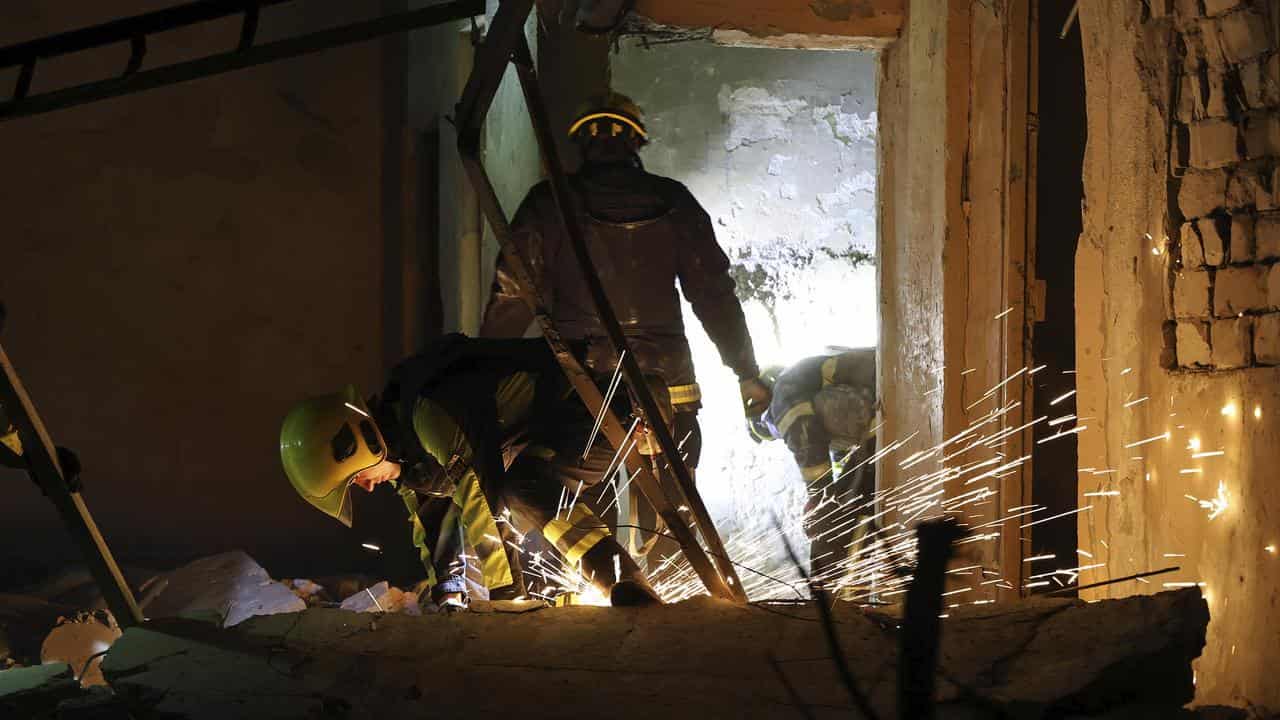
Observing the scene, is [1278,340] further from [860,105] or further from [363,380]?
[363,380]

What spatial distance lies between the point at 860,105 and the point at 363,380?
3528mm

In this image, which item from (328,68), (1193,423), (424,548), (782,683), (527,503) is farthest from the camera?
(328,68)

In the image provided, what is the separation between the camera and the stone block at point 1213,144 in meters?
2.49

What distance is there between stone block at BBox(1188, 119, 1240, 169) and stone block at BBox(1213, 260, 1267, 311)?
10.9 inches

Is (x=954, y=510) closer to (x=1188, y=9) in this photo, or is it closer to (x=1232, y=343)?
(x=1232, y=343)

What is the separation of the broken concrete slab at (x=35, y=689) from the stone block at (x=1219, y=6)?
10.7 ft

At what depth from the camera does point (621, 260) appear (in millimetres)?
4242

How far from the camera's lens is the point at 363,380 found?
619 centimetres

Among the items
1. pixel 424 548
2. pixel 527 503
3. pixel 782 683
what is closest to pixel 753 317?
pixel 424 548

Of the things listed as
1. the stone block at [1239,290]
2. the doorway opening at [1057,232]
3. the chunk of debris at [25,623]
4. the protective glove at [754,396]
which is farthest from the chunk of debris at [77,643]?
the stone block at [1239,290]

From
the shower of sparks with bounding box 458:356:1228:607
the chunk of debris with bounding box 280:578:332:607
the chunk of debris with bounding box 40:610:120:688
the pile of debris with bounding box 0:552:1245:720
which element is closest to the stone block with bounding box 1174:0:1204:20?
the shower of sparks with bounding box 458:356:1228:607

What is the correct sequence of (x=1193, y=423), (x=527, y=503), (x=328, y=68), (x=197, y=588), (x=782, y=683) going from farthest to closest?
(x=328, y=68) → (x=197, y=588) → (x=527, y=503) → (x=1193, y=423) → (x=782, y=683)

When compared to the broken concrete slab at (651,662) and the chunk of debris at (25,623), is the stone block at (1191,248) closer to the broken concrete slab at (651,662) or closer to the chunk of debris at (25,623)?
the broken concrete slab at (651,662)

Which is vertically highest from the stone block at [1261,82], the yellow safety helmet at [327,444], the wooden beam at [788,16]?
the wooden beam at [788,16]
